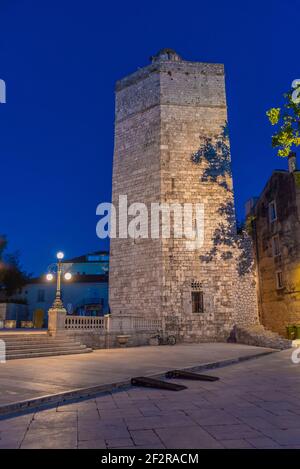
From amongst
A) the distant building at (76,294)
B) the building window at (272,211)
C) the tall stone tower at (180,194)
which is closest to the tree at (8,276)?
the distant building at (76,294)

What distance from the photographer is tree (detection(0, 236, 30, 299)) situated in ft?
114

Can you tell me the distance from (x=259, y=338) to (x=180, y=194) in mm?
9394

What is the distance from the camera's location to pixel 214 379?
25.4ft

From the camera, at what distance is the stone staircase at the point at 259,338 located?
15.9m

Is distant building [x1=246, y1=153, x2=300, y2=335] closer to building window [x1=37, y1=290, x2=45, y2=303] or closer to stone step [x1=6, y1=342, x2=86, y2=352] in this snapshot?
stone step [x1=6, y1=342, x2=86, y2=352]

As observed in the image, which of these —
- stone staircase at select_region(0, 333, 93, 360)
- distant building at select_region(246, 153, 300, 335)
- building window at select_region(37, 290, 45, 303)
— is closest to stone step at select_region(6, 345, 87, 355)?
stone staircase at select_region(0, 333, 93, 360)

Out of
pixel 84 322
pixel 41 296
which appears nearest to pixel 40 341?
pixel 84 322

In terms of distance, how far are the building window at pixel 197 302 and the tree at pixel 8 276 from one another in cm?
2215

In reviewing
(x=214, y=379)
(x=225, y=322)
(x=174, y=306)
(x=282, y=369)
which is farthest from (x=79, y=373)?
(x=225, y=322)

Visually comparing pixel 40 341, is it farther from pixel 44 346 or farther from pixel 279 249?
pixel 279 249

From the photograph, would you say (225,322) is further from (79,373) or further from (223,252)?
(79,373)

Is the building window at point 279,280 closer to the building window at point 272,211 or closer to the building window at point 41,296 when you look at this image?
the building window at point 272,211

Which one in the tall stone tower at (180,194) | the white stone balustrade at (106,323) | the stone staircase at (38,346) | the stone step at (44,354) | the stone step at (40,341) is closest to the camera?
the stone step at (44,354)

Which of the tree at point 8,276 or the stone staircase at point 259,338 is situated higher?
the tree at point 8,276
